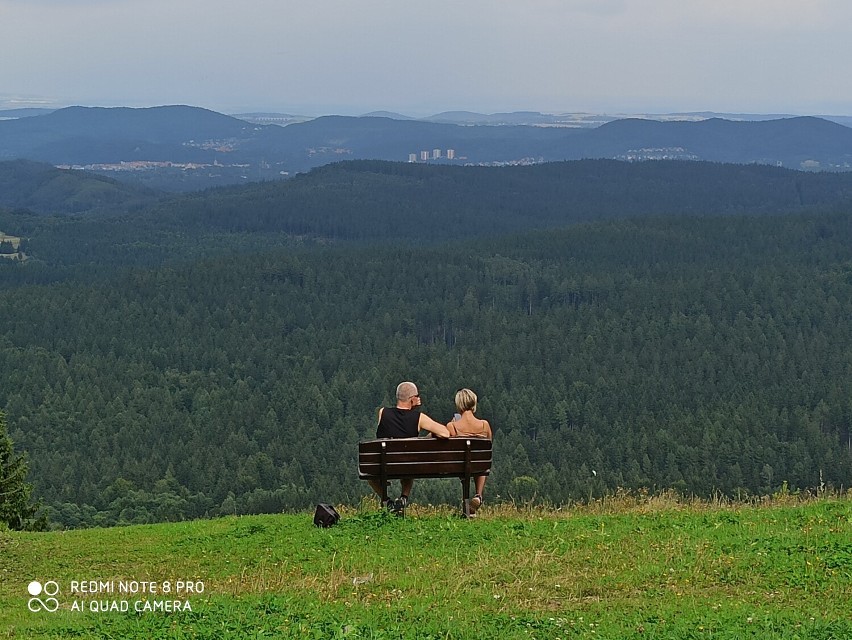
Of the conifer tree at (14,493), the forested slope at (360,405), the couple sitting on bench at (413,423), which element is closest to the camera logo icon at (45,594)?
the couple sitting on bench at (413,423)

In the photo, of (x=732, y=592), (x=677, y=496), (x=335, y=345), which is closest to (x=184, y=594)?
(x=732, y=592)

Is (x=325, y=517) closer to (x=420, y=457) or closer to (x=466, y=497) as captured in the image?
(x=420, y=457)

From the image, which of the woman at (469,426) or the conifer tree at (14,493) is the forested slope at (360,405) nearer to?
the conifer tree at (14,493)

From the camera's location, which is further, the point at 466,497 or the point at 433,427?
the point at 466,497

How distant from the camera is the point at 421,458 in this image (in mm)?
18469

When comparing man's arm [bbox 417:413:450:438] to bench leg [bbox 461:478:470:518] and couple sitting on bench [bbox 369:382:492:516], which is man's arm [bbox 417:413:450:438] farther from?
bench leg [bbox 461:478:470:518]

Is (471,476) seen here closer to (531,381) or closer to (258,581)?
(258,581)

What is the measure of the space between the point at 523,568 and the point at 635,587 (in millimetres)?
1771

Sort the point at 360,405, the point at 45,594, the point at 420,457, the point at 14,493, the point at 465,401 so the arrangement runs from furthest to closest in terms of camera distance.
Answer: the point at 360,405
the point at 14,493
the point at 465,401
the point at 420,457
the point at 45,594

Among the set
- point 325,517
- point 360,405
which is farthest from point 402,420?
point 360,405

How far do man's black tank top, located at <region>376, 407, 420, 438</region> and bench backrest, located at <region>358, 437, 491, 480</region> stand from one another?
61 cm

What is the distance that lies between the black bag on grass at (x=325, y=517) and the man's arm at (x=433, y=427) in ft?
7.68

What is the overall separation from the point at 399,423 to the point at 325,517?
2.25 meters

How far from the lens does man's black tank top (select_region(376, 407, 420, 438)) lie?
19.0 meters
